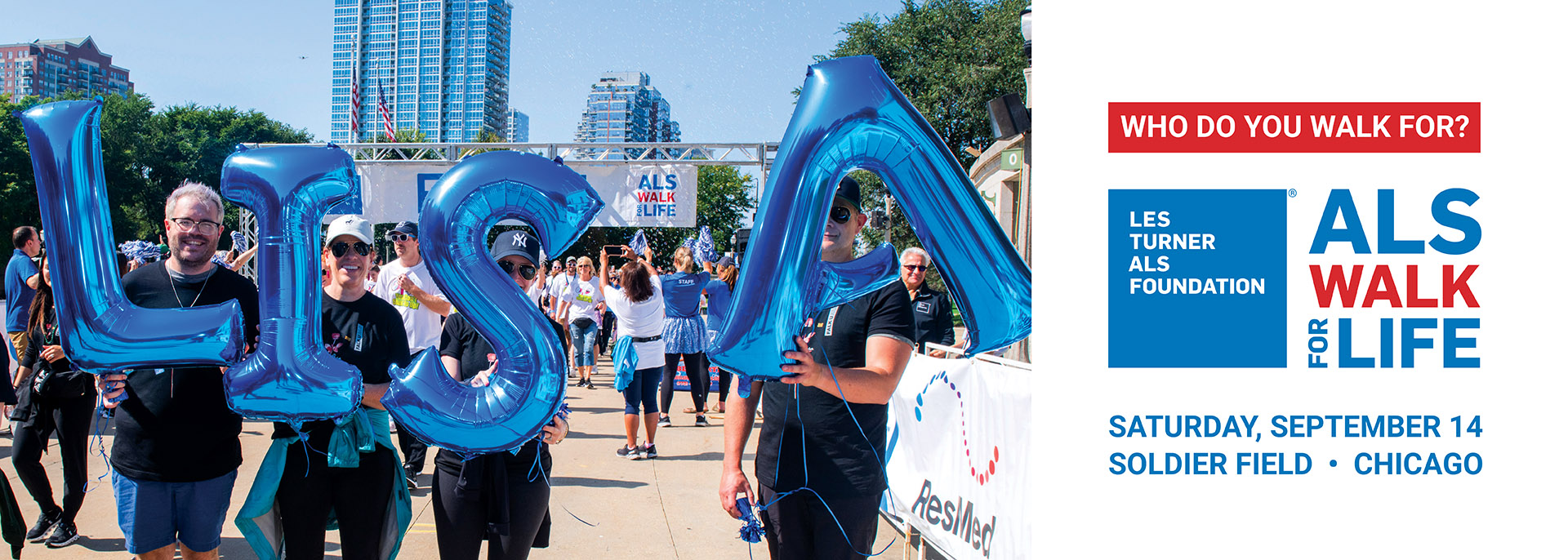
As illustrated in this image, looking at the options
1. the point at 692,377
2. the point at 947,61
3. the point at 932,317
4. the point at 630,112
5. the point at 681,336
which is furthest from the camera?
the point at 630,112

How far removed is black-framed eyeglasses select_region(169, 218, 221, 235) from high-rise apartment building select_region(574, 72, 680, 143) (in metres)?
56.5

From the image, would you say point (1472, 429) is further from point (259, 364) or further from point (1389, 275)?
point (259, 364)

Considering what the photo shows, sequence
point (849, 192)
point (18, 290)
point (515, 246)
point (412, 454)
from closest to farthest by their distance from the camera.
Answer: point (849, 192) < point (515, 246) < point (18, 290) < point (412, 454)

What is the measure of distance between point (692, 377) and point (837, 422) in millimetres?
5931

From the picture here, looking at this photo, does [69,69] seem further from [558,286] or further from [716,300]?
[716,300]

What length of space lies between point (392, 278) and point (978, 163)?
7969 millimetres

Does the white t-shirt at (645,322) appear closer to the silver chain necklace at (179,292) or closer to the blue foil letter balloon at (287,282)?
the silver chain necklace at (179,292)

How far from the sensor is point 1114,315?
1.73m

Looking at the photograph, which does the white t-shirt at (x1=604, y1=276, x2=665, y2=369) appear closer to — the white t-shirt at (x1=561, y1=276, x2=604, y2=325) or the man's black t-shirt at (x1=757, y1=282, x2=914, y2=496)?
the white t-shirt at (x1=561, y1=276, x2=604, y2=325)

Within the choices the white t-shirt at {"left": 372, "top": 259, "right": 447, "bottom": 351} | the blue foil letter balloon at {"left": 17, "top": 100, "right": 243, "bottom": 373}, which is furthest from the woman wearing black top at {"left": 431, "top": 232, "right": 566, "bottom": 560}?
the white t-shirt at {"left": 372, "top": 259, "right": 447, "bottom": 351}

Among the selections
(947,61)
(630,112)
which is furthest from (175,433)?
(630,112)

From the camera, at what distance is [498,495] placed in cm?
280

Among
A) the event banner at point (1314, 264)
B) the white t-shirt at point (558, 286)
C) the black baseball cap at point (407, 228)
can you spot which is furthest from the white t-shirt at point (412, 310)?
the white t-shirt at point (558, 286)

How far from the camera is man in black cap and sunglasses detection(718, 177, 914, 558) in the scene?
258 cm
